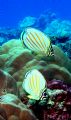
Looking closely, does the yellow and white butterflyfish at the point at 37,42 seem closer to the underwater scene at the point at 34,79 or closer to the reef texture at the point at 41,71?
the underwater scene at the point at 34,79

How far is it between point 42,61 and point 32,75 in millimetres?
2724

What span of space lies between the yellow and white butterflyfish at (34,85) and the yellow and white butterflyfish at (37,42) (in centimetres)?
34

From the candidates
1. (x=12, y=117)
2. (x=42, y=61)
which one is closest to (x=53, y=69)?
(x=42, y=61)

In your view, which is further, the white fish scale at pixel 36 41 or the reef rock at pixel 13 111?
the reef rock at pixel 13 111

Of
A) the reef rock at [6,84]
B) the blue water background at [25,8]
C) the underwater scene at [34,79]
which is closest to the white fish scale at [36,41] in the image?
the underwater scene at [34,79]

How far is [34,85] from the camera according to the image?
326 centimetres

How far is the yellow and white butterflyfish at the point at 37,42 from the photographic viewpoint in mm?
3227

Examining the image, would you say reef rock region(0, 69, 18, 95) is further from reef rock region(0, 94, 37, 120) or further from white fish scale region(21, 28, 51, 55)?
white fish scale region(21, 28, 51, 55)

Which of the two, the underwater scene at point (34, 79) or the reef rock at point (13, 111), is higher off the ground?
the underwater scene at point (34, 79)

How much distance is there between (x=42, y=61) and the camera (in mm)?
6082

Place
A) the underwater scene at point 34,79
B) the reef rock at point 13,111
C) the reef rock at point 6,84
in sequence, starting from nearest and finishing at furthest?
1. the underwater scene at point 34,79
2. the reef rock at point 13,111
3. the reef rock at point 6,84

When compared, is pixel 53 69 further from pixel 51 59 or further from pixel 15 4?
pixel 15 4

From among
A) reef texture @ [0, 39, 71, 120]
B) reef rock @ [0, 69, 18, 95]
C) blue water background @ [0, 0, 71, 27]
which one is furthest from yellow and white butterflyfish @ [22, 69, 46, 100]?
blue water background @ [0, 0, 71, 27]

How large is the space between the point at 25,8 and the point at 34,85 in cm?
8585
